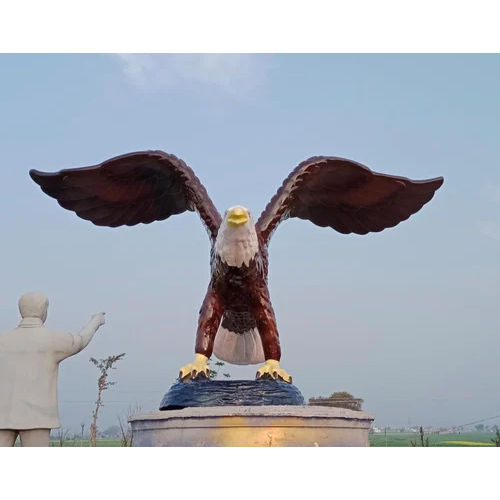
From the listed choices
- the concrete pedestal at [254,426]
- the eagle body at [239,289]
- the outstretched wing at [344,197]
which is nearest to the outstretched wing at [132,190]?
the eagle body at [239,289]

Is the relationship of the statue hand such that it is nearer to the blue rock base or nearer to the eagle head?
the blue rock base

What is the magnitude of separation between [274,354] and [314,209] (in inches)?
81.1

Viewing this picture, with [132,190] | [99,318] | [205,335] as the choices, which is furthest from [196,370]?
[132,190]

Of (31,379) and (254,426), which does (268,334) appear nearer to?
(254,426)

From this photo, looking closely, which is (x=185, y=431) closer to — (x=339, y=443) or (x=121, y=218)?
(x=339, y=443)

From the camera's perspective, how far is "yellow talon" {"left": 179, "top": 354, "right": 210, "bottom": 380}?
4.84 metres

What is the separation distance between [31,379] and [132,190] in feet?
9.70

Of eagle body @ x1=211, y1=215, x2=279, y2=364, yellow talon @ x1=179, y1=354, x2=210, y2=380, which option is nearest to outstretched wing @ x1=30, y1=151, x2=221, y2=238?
eagle body @ x1=211, y1=215, x2=279, y2=364

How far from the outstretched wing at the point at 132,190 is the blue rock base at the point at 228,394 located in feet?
4.95

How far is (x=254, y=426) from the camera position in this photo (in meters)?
3.87

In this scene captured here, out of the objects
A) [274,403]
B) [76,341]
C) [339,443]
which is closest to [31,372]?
[76,341]

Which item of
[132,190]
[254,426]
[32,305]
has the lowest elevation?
[254,426]

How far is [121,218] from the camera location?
6.55 meters
